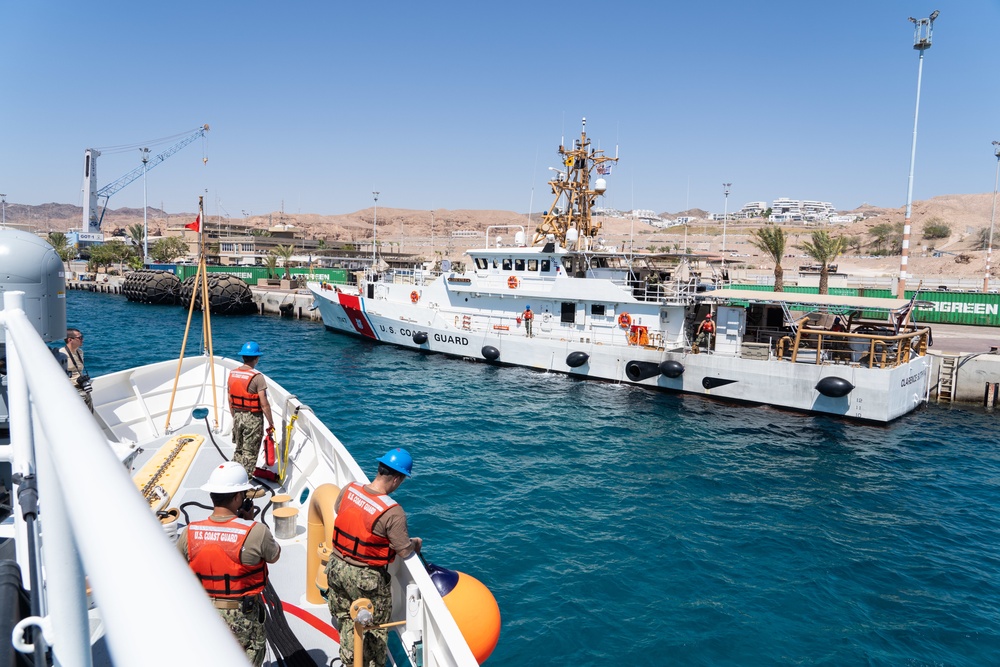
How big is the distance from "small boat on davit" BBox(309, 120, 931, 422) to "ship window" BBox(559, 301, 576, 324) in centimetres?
4

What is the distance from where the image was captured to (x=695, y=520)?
11227 millimetres

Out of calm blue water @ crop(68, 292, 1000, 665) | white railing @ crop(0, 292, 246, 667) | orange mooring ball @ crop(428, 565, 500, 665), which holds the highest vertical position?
white railing @ crop(0, 292, 246, 667)

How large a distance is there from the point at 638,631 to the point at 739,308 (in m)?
15.2

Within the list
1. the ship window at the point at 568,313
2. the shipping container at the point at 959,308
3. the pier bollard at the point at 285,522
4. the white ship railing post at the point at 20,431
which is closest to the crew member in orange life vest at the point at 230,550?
the white ship railing post at the point at 20,431

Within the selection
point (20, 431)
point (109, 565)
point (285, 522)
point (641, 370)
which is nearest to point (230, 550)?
point (20, 431)

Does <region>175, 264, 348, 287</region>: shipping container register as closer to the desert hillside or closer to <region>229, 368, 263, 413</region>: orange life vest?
the desert hillside

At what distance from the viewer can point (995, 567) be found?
1002 centimetres

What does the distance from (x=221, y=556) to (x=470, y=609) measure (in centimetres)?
221

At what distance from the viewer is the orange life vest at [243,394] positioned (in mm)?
7504

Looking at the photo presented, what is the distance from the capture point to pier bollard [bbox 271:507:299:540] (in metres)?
6.40

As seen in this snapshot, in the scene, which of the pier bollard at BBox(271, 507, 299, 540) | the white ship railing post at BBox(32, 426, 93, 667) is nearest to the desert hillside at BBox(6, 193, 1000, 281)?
the pier bollard at BBox(271, 507, 299, 540)

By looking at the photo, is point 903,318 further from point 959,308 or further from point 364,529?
point 364,529

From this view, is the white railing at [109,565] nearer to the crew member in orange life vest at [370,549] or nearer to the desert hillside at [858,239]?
the crew member in orange life vest at [370,549]

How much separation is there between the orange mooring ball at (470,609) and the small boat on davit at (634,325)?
649 inches
